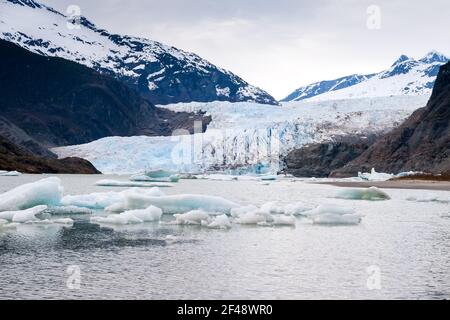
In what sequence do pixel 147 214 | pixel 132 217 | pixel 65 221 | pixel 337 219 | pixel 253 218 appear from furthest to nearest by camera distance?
pixel 337 219
pixel 147 214
pixel 253 218
pixel 132 217
pixel 65 221

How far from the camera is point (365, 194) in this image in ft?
141

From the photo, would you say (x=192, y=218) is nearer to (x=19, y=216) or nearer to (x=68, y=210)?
(x=19, y=216)

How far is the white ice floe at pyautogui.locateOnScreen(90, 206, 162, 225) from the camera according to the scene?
987 inches

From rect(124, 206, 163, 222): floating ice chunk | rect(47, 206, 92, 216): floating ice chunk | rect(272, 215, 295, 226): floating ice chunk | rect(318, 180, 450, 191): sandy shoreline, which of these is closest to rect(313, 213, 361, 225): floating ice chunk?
rect(272, 215, 295, 226): floating ice chunk

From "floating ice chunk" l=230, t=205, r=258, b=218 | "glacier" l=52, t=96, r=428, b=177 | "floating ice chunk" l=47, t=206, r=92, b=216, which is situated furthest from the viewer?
"glacier" l=52, t=96, r=428, b=177

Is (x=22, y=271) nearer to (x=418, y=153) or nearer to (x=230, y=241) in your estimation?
(x=230, y=241)

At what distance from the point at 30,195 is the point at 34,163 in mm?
96795

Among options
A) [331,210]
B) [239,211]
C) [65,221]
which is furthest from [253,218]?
[65,221]

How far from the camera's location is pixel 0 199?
2636cm

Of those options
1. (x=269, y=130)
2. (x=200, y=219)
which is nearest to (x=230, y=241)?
(x=200, y=219)

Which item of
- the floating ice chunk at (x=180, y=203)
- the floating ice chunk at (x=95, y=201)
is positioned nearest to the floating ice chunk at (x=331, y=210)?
the floating ice chunk at (x=180, y=203)

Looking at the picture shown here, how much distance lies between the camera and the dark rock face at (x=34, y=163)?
11275 centimetres

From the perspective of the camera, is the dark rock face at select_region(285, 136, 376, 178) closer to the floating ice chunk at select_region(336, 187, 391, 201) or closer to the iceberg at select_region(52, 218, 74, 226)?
the floating ice chunk at select_region(336, 187, 391, 201)

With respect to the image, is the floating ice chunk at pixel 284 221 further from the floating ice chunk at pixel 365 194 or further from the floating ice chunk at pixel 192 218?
the floating ice chunk at pixel 365 194
